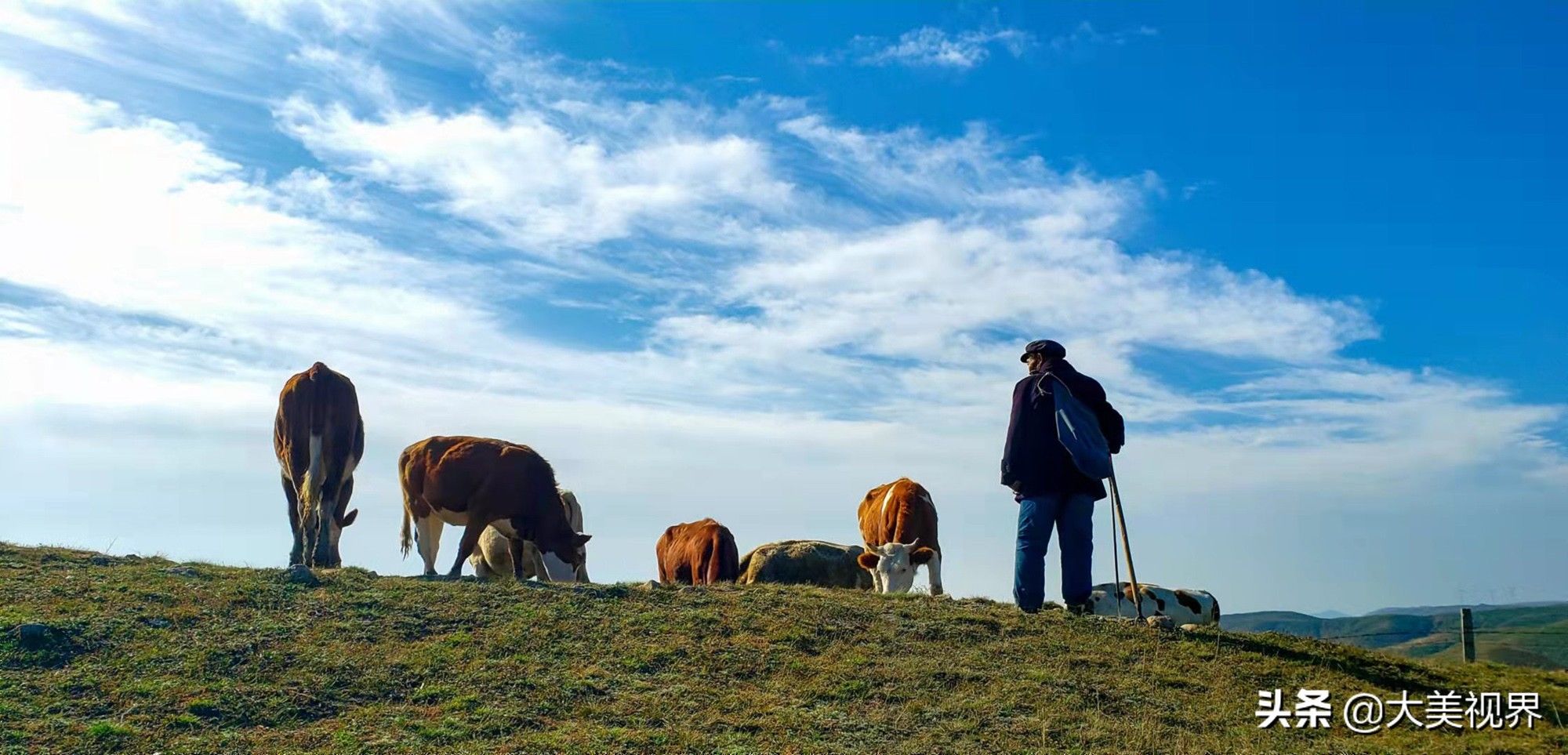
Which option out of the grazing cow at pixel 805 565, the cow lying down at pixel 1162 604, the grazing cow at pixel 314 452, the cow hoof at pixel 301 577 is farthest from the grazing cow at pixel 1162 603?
the grazing cow at pixel 314 452

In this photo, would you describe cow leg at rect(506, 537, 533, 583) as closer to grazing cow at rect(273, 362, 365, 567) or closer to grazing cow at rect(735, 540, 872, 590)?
grazing cow at rect(273, 362, 365, 567)

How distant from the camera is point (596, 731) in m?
9.48

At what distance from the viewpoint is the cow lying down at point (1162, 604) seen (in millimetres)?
16438

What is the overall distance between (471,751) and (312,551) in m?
10.2

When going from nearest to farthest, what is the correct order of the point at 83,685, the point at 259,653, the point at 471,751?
the point at 471,751, the point at 83,685, the point at 259,653

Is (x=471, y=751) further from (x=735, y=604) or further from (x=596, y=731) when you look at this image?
(x=735, y=604)

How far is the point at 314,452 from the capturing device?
60.8ft

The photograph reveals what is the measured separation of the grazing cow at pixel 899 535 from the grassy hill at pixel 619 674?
4531 mm

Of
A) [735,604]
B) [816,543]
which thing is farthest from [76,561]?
[816,543]

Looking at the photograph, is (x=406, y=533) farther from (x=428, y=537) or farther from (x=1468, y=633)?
(x=1468, y=633)

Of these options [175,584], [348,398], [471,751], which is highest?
[348,398]

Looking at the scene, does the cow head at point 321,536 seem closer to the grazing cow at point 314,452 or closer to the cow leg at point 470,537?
the grazing cow at point 314,452

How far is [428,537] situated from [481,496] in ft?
3.09

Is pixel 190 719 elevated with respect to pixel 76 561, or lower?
lower
